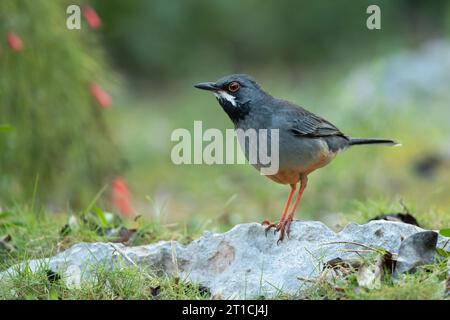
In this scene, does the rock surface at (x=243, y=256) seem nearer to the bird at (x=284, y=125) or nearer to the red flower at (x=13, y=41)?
the bird at (x=284, y=125)

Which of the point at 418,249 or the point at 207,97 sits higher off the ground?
the point at 418,249

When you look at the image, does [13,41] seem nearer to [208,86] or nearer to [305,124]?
[208,86]

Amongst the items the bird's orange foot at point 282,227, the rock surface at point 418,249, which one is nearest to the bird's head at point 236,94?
the bird's orange foot at point 282,227

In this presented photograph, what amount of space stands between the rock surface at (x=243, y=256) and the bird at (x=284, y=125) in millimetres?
532

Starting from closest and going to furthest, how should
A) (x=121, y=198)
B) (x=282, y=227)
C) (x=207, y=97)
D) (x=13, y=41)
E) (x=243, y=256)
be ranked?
(x=243, y=256) → (x=282, y=227) → (x=13, y=41) → (x=121, y=198) → (x=207, y=97)

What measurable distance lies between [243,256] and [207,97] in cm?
1122

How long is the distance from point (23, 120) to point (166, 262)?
322 centimetres

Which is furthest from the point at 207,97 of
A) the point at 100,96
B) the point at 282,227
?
the point at 282,227

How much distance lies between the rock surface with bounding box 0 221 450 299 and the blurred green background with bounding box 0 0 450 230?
98 centimetres

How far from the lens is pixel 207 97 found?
15.7 m

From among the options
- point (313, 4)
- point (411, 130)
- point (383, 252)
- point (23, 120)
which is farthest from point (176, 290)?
point (313, 4)

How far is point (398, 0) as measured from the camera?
50.3 ft

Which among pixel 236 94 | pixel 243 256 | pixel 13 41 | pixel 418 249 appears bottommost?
pixel 243 256
